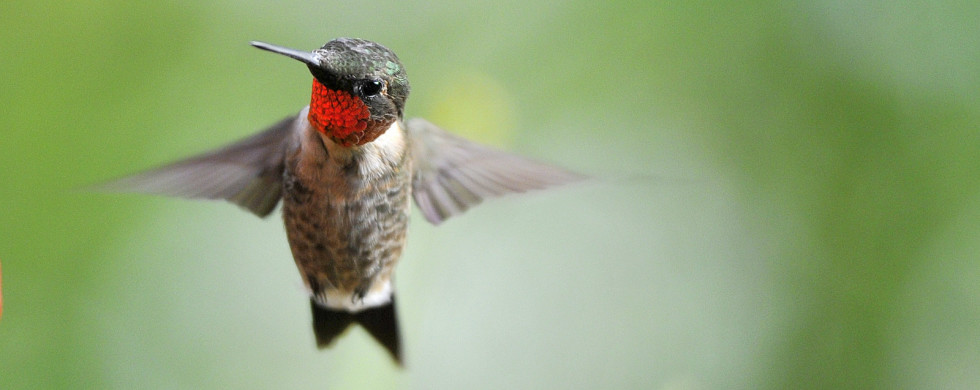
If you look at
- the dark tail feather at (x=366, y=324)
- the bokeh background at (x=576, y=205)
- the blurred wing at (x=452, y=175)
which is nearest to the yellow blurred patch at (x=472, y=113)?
the blurred wing at (x=452, y=175)

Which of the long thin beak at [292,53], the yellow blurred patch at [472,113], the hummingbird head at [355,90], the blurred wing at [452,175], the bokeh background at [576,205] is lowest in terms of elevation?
the bokeh background at [576,205]

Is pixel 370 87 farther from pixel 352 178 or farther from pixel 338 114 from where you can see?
pixel 352 178

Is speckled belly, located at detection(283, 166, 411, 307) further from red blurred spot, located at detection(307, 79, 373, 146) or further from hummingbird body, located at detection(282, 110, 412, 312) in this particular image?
red blurred spot, located at detection(307, 79, 373, 146)

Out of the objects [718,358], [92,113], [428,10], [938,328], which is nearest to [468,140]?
[92,113]

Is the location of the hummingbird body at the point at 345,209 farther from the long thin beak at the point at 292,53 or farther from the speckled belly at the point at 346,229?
the long thin beak at the point at 292,53

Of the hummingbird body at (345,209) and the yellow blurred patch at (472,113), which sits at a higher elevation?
the yellow blurred patch at (472,113)

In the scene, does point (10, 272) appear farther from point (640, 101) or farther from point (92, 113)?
point (640, 101)
